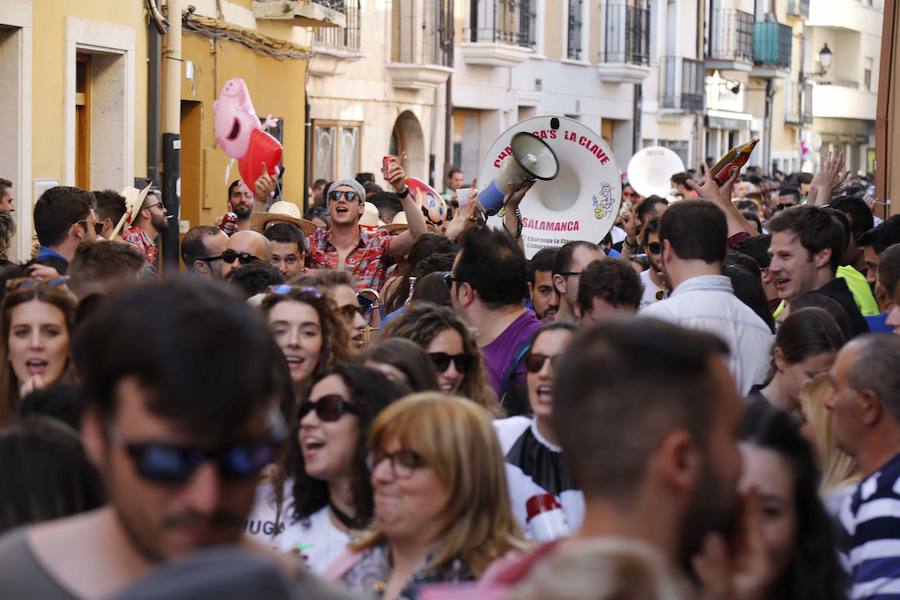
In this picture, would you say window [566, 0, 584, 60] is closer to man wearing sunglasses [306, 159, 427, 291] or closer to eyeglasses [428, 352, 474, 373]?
man wearing sunglasses [306, 159, 427, 291]

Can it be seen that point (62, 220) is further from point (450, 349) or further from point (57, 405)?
A: point (57, 405)

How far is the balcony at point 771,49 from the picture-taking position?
44.4 metres

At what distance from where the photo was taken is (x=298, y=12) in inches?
710

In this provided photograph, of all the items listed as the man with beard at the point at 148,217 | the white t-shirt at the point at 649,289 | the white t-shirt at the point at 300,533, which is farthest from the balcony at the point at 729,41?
the white t-shirt at the point at 300,533

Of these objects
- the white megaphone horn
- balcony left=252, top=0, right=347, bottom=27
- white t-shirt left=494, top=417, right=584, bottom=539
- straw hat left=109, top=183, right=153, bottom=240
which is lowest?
white t-shirt left=494, top=417, right=584, bottom=539

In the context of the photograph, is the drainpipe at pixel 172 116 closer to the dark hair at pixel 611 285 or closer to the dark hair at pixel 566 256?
the dark hair at pixel 566 256

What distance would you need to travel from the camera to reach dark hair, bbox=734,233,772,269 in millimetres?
8875

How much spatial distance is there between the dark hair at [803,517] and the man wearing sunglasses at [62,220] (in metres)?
5.14

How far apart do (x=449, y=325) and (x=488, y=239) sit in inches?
42.0

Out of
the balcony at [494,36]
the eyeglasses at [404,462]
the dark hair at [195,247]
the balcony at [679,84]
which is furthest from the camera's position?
the balcony at [679,84]

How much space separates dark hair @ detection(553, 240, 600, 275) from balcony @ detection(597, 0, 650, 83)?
26108 millimetres

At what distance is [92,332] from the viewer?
2260 mm

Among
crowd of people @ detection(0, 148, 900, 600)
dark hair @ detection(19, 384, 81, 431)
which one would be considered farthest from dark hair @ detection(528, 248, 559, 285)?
dark hair @ detection(19, 384, 81, 431)

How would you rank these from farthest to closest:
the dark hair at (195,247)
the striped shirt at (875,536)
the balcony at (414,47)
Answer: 1. the balcony at (414,47)
2. the dark hair at (195,247)
3. the striped shirt at (875,536)
